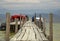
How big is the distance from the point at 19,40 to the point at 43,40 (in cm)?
98

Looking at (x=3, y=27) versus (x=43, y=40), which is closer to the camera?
(x=43, y=40)

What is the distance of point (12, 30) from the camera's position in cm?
2506

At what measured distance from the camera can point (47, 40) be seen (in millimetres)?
9109

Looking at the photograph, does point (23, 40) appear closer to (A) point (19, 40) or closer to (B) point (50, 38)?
(A) point (19, 40)

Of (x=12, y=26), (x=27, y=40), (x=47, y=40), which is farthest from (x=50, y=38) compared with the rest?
(x=12, y=26)

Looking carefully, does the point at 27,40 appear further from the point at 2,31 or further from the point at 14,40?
the point at 2,31

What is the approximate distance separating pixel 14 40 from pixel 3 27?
18.7 metres

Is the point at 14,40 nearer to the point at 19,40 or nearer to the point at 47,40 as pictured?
the point at 19,40

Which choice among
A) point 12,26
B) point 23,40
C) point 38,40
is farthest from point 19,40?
point 12,26

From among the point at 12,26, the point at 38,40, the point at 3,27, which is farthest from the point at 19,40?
the point at 3,27

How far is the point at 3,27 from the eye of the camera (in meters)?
27.6

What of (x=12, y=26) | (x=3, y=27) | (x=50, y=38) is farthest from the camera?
(x=3, y=27)

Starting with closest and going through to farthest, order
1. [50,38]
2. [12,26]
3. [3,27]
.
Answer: [50,38] → [12,26] → [3,27]

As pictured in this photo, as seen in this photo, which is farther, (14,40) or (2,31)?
(2,31)
